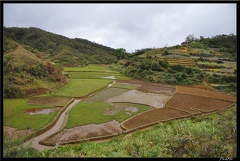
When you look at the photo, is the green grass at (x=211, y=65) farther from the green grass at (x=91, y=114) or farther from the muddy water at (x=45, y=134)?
the muddy water at (x=45, y=134)

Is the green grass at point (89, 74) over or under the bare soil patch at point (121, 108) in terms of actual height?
over

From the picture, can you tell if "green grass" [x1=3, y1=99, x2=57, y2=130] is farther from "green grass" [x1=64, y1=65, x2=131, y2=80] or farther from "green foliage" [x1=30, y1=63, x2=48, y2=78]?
"green grass" [x1=64, y1=65, x2=131, y2=80]

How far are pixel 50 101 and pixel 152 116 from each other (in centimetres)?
817

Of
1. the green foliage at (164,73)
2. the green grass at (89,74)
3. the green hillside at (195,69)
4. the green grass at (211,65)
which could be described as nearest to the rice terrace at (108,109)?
→ the green hillside at (195,69)

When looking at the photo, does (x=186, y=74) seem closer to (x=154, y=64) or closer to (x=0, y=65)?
(x=154, y=64)

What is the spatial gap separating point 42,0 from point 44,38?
47227mm

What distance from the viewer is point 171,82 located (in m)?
24.4

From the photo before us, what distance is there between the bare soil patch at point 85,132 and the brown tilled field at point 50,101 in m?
4.53

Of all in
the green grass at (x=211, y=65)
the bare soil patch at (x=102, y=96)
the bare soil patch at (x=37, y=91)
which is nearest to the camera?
the bare soil patch at (x=37, y=91)

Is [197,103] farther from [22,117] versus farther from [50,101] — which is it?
[22,117]

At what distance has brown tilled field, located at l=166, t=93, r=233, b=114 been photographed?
46.5 feet

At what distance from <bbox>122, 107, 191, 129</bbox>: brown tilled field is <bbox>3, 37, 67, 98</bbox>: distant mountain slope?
9199 millimetres

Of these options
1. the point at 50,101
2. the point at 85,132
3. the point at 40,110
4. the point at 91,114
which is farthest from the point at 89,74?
the point at 85,132

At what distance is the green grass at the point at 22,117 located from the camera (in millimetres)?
9786
